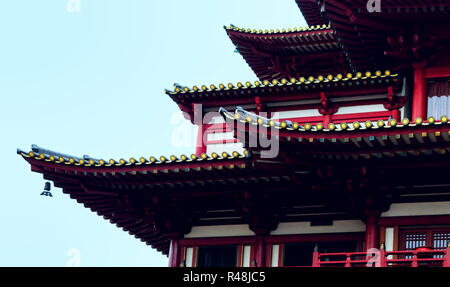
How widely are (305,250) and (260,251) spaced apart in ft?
4.00

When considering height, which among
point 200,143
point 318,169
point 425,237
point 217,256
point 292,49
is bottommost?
point 217,256

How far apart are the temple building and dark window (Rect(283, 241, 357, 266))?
30 millimetres

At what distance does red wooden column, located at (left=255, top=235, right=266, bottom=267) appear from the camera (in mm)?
24347

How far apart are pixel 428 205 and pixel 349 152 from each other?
108 inches

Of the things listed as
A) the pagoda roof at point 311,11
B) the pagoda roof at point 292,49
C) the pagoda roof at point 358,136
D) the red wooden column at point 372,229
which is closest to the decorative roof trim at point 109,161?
the pagoda roof at point 358,136

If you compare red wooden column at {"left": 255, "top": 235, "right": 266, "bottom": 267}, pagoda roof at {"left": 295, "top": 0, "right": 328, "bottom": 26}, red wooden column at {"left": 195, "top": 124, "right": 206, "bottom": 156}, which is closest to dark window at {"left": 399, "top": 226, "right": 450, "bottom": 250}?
red wooden column at {"left": 255, "top": 235, "right": 266, "bottom": 267}

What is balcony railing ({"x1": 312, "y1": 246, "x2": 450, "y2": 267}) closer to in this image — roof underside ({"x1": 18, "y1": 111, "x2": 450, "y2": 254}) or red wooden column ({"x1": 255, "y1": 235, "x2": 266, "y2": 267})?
roof underside ({"x1": 18, "y1": 111, "x2": 450, "y2": 254})

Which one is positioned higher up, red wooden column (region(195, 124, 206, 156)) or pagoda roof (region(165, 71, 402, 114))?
pagoda roof (region(165, 71, 402, 114))

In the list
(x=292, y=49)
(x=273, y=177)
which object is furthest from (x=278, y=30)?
(x=273, y=177)

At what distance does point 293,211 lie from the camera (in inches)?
973

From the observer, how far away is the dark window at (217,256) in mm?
24969

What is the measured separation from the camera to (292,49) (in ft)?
103

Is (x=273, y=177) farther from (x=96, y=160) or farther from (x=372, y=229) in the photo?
(x=96, y=160)

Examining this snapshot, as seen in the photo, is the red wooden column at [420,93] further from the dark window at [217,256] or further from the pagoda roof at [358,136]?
the dark window at [217,256]
